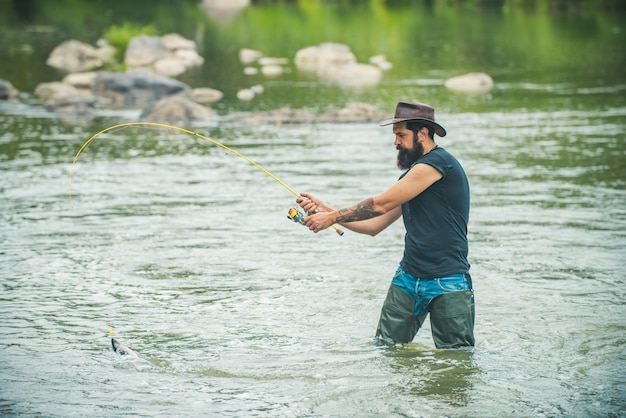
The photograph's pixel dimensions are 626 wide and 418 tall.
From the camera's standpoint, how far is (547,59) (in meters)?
38.4

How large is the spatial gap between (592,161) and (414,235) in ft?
39.2

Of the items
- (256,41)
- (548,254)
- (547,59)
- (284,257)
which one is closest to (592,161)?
(548,254)

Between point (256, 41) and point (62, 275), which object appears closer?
point (62, 275)

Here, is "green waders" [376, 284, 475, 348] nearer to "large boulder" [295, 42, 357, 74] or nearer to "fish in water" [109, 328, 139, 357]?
"fish in water" [109, 328, 139, 357]

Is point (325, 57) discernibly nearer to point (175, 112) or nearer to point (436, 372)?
point (175, 112)

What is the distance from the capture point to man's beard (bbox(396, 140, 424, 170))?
22.8ft

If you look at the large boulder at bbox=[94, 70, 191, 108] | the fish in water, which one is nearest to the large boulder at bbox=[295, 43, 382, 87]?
the large boulder at bbox=[94, 70, 191, 108]

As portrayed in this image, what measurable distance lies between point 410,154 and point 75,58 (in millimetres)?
35739

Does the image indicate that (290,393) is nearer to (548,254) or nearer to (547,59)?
(548,254)

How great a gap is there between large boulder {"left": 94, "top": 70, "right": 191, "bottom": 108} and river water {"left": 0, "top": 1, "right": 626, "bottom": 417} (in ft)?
26.7

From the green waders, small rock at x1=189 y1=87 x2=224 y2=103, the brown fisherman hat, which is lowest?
the green waders

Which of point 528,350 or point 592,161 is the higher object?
point 592,161

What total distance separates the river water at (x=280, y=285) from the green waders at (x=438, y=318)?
329 mm

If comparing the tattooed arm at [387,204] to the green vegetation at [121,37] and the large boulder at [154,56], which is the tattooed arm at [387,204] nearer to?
the large boulder at [154,56]
